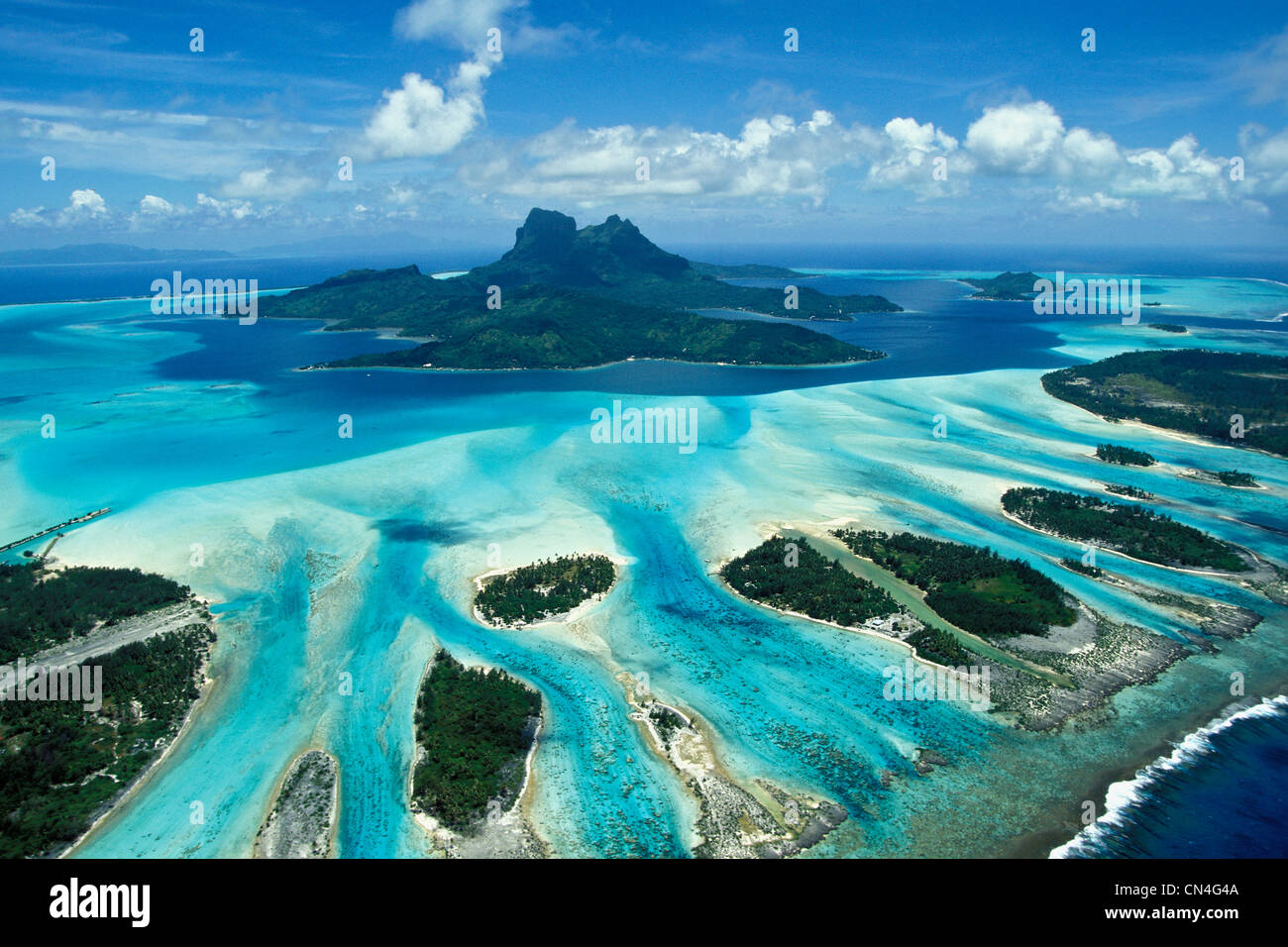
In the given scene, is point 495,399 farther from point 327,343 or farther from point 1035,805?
point 1035,805

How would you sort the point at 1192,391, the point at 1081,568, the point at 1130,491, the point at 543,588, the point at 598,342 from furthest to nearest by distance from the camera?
the point at 598,342 < the point at 1192,391 < the point at 1130,491 < the point at 1081,568 < the point at 543,588

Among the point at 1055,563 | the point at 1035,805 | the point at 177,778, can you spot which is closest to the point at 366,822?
the point at 177,778

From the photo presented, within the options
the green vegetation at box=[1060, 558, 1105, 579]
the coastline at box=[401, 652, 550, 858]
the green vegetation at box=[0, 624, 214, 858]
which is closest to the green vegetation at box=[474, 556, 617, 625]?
the coastline at box=[401, 652, 550, 858]

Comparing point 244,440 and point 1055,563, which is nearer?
point 1055,563

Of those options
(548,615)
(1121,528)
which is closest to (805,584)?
(548,615)

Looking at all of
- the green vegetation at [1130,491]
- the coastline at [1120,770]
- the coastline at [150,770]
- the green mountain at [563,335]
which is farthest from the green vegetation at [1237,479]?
the coastline at [150,770]

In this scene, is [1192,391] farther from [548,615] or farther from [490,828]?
[490,828]
